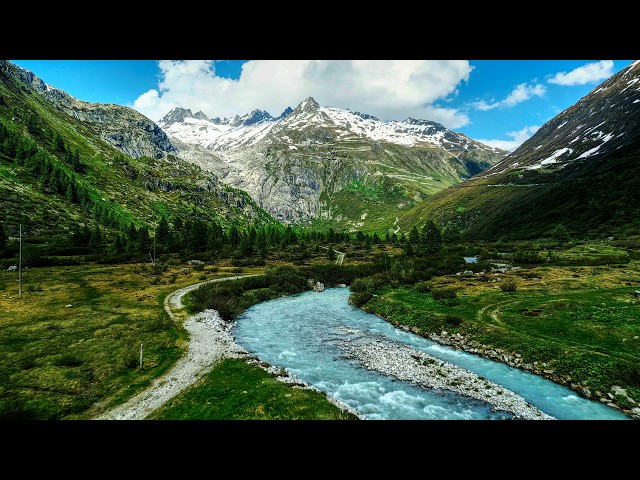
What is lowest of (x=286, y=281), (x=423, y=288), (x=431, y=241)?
(x=286, y=281)

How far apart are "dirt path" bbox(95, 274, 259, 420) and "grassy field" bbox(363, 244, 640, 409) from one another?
23528mm

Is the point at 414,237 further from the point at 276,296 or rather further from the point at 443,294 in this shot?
the point at 443,294

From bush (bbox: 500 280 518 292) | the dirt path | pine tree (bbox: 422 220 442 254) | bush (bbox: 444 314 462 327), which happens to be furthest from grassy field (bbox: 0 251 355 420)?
pine tree (bbox: 422 220 442 254)

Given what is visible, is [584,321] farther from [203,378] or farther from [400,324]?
[203,378]

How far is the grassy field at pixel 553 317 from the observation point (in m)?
26.7

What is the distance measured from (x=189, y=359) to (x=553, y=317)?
1559 inches

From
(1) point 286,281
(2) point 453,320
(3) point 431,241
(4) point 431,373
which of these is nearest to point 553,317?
(2) point 453,320

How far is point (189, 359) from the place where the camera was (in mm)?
31328

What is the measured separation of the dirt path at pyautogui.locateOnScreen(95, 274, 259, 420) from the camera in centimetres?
2211

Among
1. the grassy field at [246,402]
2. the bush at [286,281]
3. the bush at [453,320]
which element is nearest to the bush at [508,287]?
the bush at [453,320]
